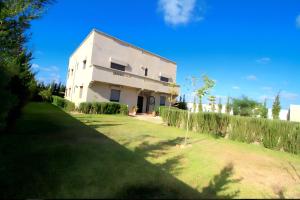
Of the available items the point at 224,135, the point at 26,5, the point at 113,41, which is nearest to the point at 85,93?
the point at 113,41

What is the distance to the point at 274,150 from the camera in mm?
9078

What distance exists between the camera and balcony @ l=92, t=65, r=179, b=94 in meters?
18.7

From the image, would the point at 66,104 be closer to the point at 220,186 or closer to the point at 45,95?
the point at 45,95

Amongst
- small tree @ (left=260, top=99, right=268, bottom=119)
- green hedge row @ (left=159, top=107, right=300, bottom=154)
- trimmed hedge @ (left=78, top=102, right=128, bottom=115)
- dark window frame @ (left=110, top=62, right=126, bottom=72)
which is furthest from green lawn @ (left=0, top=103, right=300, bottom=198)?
small tree @ (left=260, top=99, right=268, bottom=119)

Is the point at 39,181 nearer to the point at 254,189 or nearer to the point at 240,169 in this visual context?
the point at 254,189

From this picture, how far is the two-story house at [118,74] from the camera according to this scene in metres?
19.2

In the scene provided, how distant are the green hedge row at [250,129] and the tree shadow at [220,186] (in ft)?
17.9

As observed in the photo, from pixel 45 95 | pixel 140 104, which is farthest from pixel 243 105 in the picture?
pixel 45 95

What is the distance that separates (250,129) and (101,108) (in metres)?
13.3

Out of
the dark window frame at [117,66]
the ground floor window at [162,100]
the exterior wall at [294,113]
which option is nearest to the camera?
the dark window frame at [117,66]

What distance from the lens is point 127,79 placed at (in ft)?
69.6

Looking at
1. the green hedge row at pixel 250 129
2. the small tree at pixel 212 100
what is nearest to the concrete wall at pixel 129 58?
the small tree at pixel 212 100

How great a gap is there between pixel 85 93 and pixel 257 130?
52.2ft

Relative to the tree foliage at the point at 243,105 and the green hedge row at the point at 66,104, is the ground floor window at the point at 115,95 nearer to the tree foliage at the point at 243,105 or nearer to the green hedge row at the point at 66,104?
the green hedge row at the point at 66,104
